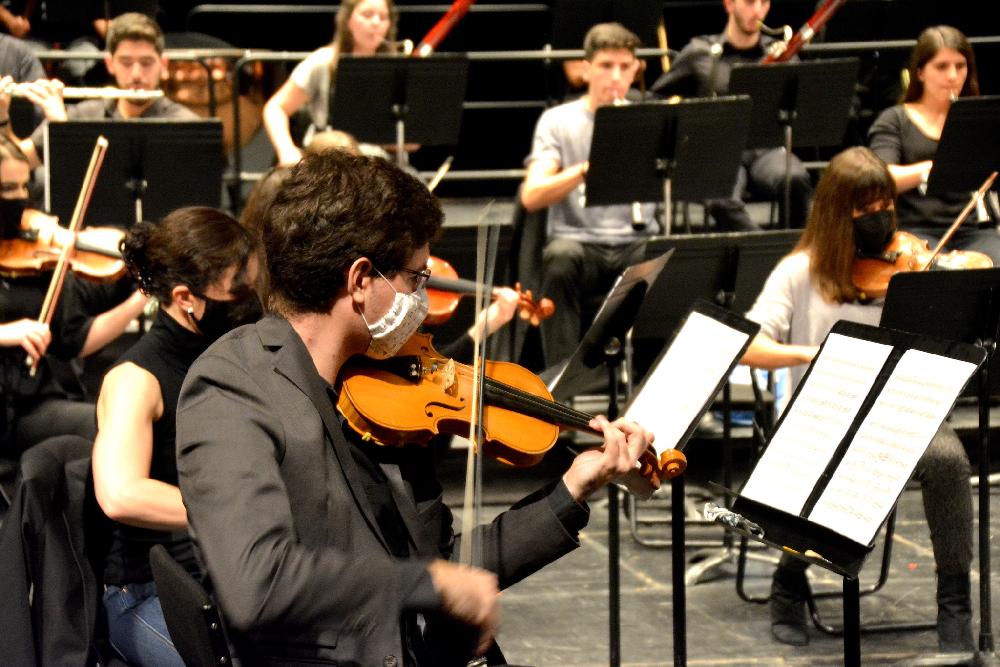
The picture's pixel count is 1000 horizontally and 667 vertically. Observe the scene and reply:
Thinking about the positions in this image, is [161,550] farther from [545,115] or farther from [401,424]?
[545,115]

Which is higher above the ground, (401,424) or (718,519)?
(401,424)

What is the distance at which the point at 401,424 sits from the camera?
2014mm

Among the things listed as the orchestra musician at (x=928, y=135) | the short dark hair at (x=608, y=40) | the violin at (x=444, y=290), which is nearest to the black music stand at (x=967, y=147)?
the orchestra musician at (x=928, y=135)

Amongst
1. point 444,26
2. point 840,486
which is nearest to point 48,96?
point 444,26

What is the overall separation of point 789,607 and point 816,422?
Result: 141cm

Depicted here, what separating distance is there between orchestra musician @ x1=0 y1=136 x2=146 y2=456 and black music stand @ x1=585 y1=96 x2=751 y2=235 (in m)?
1.71

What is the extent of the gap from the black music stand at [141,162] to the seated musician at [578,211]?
1.27 metres

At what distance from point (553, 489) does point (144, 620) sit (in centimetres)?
104

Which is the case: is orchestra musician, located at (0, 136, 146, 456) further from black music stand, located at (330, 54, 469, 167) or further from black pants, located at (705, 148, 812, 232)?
black pants, located at (705, 148, 812, 232)

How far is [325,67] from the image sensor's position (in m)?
5.76

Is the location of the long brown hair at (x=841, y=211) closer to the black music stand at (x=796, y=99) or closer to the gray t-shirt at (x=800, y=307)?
the gray t-shirt at (x=800, y=307)

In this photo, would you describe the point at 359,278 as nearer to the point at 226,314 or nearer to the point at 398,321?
the point at 398,321

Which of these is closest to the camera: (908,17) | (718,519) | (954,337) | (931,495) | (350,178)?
(350,178)

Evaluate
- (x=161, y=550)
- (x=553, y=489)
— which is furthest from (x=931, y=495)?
(x=161, y=550)
